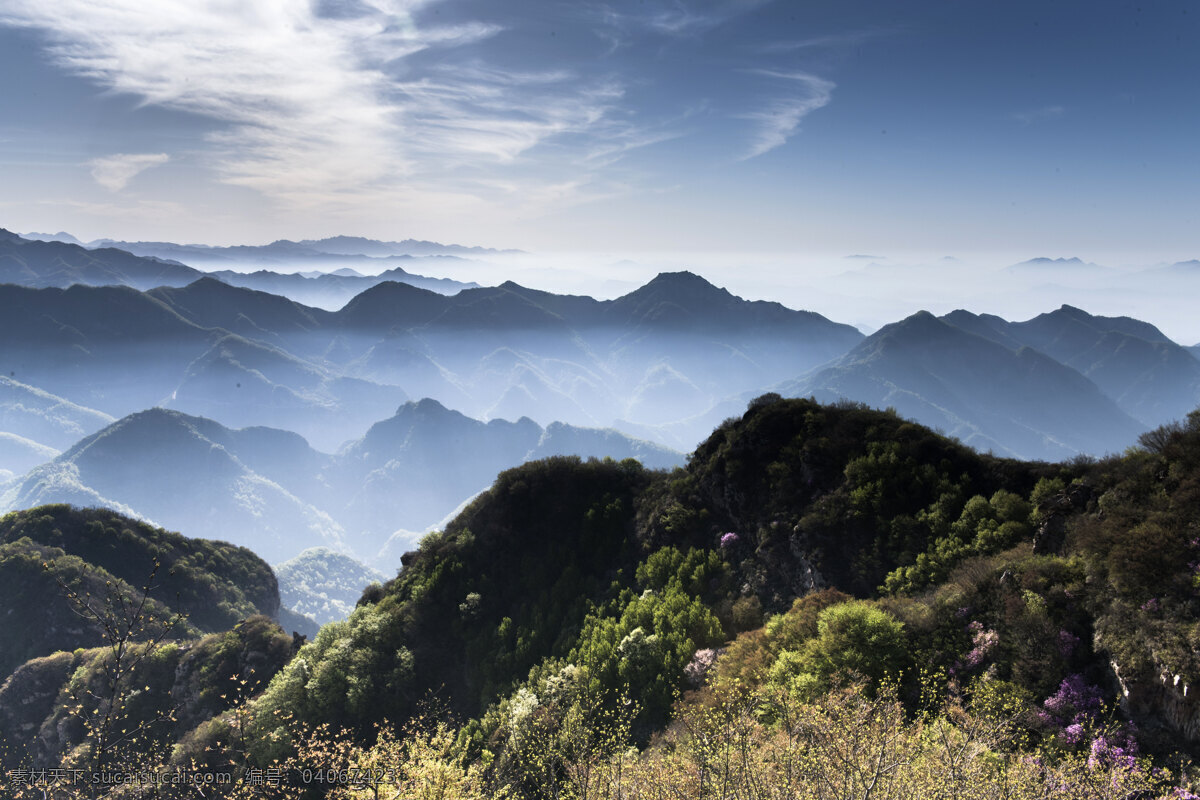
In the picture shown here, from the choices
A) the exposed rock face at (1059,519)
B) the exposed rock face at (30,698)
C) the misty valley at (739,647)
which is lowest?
the exposed rock face at (30,698)

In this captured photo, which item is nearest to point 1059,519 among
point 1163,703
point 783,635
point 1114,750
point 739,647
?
point 1163,703

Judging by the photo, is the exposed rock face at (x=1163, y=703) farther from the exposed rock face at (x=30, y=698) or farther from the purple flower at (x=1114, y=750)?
the exposed rock face at (x=30, y=698)

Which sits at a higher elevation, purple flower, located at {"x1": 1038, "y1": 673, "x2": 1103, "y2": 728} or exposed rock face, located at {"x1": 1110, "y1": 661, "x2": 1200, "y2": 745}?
exposed rock face, located at {"x1": 1110, "y1": 661, "x2": 1200, "y2": 745}

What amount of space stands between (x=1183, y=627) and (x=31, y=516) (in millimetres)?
141187

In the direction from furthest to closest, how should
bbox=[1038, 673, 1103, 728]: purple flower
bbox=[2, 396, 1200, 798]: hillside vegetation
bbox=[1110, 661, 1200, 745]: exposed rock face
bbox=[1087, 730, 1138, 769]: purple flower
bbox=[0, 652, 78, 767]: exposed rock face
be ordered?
bbox=[0, 652, 78, 767]: exposed rock face < bbox=[1038, 673, 1103, 728]: purple flower < bbox=[2, 396, 1200, 798]: hillside vegetation < bbox=[1110, 661, 1200, 745]: exposed rock face < bbox=[1087, 730, 1138, 769]: purple flower

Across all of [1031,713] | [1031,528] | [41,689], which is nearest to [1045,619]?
[1031,713]

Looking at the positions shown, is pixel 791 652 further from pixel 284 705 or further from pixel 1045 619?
pixel 284 705

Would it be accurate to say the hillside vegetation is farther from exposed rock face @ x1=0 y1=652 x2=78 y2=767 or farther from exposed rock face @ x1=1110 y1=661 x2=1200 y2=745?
exposed rock face @ x1=0 y1=652 x2=78 y2=767

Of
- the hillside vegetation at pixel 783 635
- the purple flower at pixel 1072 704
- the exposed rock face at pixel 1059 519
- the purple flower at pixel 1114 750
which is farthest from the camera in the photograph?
the exposed rock face at pixel 1059 519

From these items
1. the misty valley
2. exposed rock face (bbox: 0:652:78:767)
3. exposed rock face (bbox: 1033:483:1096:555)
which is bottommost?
exposed rock face (bbox: 0:652:78:767)

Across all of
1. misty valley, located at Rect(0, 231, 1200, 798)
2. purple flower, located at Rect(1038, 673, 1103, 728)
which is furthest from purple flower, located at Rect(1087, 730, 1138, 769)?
purple flower, located at Rect(1038, 673, 1103, 728)

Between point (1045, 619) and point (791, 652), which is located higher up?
point (1045, 619)

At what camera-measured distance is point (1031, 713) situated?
22188 mm

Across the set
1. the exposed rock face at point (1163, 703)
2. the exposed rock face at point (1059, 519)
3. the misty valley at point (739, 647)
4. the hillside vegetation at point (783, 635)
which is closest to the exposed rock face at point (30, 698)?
the misty valley at point (739, 647)
